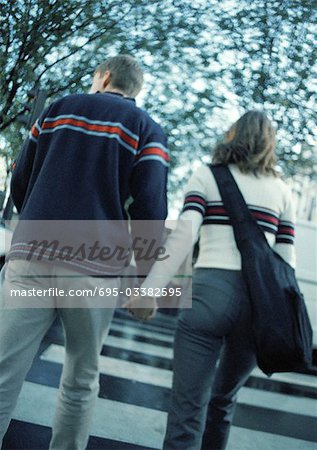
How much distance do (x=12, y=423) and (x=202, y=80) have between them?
9.41 ft

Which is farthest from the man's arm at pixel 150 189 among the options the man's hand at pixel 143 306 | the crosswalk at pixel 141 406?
the crosswalk at pixel 141 406

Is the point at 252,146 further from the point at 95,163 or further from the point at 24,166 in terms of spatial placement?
the point at 24,166

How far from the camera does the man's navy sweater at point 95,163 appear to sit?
82.8 inches

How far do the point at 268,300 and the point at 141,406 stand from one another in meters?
2.21

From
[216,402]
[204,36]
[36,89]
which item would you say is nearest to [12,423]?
[216,402]

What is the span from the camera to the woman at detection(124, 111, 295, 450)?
87.6 inches

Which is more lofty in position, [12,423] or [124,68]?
[124,68]

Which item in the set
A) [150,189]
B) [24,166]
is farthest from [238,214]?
[24,166]

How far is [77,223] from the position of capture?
6.88 ft

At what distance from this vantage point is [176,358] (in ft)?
7.52

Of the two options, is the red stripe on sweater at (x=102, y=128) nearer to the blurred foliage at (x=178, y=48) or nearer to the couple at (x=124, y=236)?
the couple at (x=124, y=236)

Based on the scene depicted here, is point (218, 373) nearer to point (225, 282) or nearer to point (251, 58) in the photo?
point (225, 282)

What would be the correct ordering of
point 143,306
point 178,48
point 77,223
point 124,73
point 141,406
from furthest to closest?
point 141,406 → point 178,48 → point 124,73 → point 143,306 → point 77,223

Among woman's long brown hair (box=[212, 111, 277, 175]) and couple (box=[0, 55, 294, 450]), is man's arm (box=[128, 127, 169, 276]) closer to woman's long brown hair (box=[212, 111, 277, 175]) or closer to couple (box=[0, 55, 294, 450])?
couple (box=[0, 55, 294, 450])
